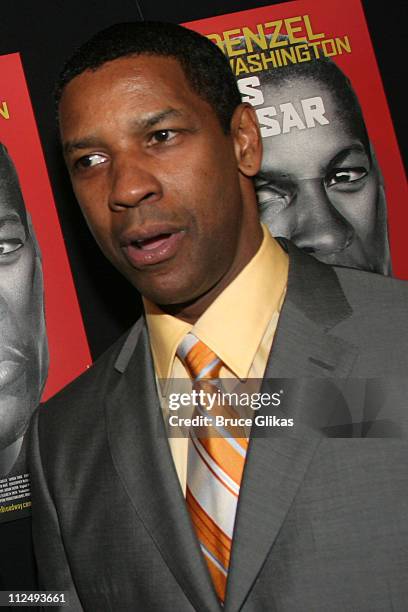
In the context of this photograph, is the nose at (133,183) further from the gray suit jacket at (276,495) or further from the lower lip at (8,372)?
the lower lip at (8,372)

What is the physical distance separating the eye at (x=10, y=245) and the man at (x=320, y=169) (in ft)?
2.00

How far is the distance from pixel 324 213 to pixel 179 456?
0.82 meters

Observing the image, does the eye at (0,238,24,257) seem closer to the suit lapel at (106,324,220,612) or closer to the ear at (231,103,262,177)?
the suit lapel at (106,324,220,612)

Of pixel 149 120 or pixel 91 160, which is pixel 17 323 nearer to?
pixel 91 160

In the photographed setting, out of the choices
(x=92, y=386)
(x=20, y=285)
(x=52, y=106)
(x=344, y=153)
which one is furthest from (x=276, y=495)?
(x=52, y=106)

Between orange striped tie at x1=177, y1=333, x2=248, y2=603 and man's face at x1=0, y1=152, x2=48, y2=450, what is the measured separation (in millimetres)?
623

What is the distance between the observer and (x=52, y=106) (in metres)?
1.97

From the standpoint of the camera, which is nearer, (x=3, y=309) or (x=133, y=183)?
(x=133, y=183)

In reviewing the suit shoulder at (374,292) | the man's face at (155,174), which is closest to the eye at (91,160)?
the man's face at (155,174)

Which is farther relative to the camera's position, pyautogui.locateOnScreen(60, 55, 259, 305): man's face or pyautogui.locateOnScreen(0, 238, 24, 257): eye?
pyautogui.locateOnScreen(0, 238, 24, 257): eye

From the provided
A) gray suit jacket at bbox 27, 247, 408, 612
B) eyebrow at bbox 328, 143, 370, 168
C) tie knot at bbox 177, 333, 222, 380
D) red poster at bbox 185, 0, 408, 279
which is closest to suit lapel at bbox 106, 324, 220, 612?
gray suit jacket at bbox 27, 247, 408, 612

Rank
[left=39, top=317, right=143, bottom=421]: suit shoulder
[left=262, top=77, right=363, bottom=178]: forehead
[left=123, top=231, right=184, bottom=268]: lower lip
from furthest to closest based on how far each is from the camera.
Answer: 1. [left=262, top=77, right=363, bottom=178]: forehead
2. [left=39, top=317, right=143, bottom=421]: suit shoulder
3. [left=123, top=231, right=184, bottom=268]: lower lip

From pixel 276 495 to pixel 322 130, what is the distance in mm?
1069

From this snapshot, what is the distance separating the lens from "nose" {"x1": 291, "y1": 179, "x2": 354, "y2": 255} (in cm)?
200
